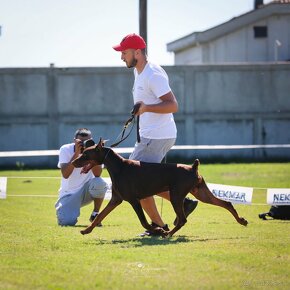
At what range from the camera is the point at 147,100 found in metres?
9.06

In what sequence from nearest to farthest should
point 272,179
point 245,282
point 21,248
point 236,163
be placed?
point 245,282 → point 21,248 → point 272,179 → point 236,163

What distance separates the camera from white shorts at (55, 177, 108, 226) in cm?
1091

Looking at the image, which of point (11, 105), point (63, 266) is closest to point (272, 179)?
point (11, 105)

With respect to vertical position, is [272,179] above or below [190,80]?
below

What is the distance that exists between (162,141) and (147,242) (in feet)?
3.85

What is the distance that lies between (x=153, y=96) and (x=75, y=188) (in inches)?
108

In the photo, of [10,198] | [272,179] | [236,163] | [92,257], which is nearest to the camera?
[92,257]

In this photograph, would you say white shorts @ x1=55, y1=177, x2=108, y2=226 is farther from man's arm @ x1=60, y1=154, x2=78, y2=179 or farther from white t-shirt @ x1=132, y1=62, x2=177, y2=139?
white t-shirt @ x1=132, y1=62, x2=177, y2=139

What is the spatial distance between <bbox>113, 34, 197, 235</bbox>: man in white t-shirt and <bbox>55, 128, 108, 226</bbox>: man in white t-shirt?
159cm

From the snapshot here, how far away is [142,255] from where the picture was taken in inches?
297

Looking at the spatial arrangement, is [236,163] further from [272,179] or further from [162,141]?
[162,141]

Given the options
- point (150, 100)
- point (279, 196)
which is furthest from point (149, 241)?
point (279, 196)

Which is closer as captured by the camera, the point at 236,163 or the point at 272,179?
the point at 272,179

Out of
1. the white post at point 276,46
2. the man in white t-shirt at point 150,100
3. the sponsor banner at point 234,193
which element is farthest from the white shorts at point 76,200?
the white post at point 276,46
